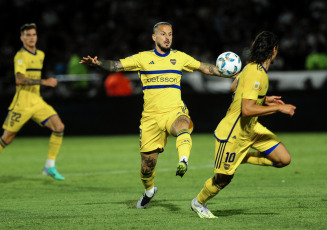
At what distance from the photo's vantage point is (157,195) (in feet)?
29.4

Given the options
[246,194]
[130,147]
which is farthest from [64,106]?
[246,194]

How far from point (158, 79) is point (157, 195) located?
183 cm

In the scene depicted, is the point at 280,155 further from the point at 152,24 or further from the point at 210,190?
the point at 152,24

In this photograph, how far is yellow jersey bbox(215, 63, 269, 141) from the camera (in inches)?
262

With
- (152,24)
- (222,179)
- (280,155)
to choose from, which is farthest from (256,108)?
(152,24)

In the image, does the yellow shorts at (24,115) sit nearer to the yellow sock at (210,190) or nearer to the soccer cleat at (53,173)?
the soccer cleat at (53,173)

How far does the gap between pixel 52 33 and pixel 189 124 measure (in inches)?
617

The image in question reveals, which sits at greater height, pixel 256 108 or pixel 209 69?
pixel 209 69

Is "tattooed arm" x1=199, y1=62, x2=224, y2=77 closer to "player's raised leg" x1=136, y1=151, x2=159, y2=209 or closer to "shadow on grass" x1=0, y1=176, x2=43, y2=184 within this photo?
"player's raised leg" x1=136, y1=151, x2=159, y2=209

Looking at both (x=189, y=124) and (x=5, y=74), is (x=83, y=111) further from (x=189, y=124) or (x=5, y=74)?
(x=189, y=124)

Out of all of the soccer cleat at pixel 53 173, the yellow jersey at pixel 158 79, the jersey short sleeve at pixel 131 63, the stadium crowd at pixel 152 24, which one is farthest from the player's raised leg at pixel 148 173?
the stadium crowd at pixel 152 24

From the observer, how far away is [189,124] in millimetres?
7707

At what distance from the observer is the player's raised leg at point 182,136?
7.08 metres

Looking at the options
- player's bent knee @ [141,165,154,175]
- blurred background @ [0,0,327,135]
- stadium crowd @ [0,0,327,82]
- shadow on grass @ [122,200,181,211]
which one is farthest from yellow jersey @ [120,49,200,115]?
stadium crowd @ [0,0,327,82]
